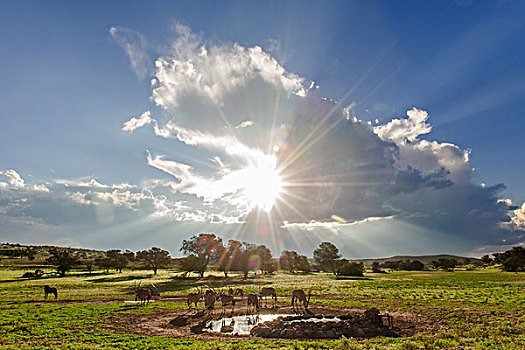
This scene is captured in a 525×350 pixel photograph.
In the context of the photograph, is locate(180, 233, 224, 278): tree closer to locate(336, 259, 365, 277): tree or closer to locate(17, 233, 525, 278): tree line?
locate(17, 233, 525, 278): tree line

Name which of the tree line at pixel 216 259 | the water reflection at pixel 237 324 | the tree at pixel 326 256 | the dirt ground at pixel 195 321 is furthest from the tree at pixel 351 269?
the water reflection at pixel 237 324

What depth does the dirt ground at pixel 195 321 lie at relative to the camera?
65.4 ft

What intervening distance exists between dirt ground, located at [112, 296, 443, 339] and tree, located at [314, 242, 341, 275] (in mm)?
91311

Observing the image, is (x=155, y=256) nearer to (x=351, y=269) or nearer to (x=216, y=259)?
(x=216, y=259)

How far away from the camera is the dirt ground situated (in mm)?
19938

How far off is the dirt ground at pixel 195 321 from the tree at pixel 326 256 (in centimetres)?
9131

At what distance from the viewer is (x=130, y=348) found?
15.7 m

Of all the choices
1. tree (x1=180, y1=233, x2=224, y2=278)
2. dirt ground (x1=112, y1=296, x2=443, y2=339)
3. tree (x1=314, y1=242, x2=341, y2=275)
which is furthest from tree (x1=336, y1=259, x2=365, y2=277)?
dirt ground (x1=112, y1=296, x2=443, y2=339)

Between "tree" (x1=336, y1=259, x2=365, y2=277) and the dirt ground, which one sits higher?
the dirt ground

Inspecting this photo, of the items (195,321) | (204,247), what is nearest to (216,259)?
(204,247)

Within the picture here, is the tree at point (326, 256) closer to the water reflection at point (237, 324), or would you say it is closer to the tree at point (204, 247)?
the tree at point (204, 247)

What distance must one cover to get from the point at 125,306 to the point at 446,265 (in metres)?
169

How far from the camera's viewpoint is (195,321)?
81.7 ft

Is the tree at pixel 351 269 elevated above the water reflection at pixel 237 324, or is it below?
below
